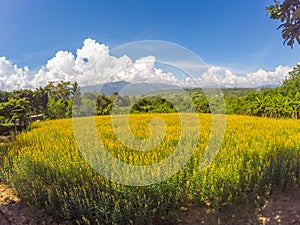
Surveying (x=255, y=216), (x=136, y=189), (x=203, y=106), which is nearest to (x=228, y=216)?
(x=255, y=216)

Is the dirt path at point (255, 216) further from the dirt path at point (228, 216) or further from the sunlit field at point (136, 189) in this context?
the sunlit field at point (136, 189)

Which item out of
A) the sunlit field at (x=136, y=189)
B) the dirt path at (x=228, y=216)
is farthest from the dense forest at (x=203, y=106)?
the dirt path at (x=228, y=216)

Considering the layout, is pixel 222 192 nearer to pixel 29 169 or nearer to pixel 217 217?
pixel 217 217

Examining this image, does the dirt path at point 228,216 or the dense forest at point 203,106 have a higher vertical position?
the dense forest at point 203,106

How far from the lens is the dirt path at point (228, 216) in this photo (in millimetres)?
2852

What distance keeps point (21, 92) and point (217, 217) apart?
27128 mm

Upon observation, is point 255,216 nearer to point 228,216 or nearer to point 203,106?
point 228,216

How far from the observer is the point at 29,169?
3535 millimetres

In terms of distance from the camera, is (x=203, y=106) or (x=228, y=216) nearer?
(x=228, y=216)

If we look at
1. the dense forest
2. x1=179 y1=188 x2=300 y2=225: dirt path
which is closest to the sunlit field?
x1=179 y1=188 x2=300 y2=225: dirt path

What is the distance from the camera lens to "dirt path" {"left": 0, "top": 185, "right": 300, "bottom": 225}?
2.85m

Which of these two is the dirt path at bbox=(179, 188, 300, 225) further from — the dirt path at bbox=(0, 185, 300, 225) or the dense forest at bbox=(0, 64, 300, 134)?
the dense forest at bbox=(0, 64, 300, 134)

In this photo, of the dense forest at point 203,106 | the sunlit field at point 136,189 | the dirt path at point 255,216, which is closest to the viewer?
the sunlit field at point 136,189

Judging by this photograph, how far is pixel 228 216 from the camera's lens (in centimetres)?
295
